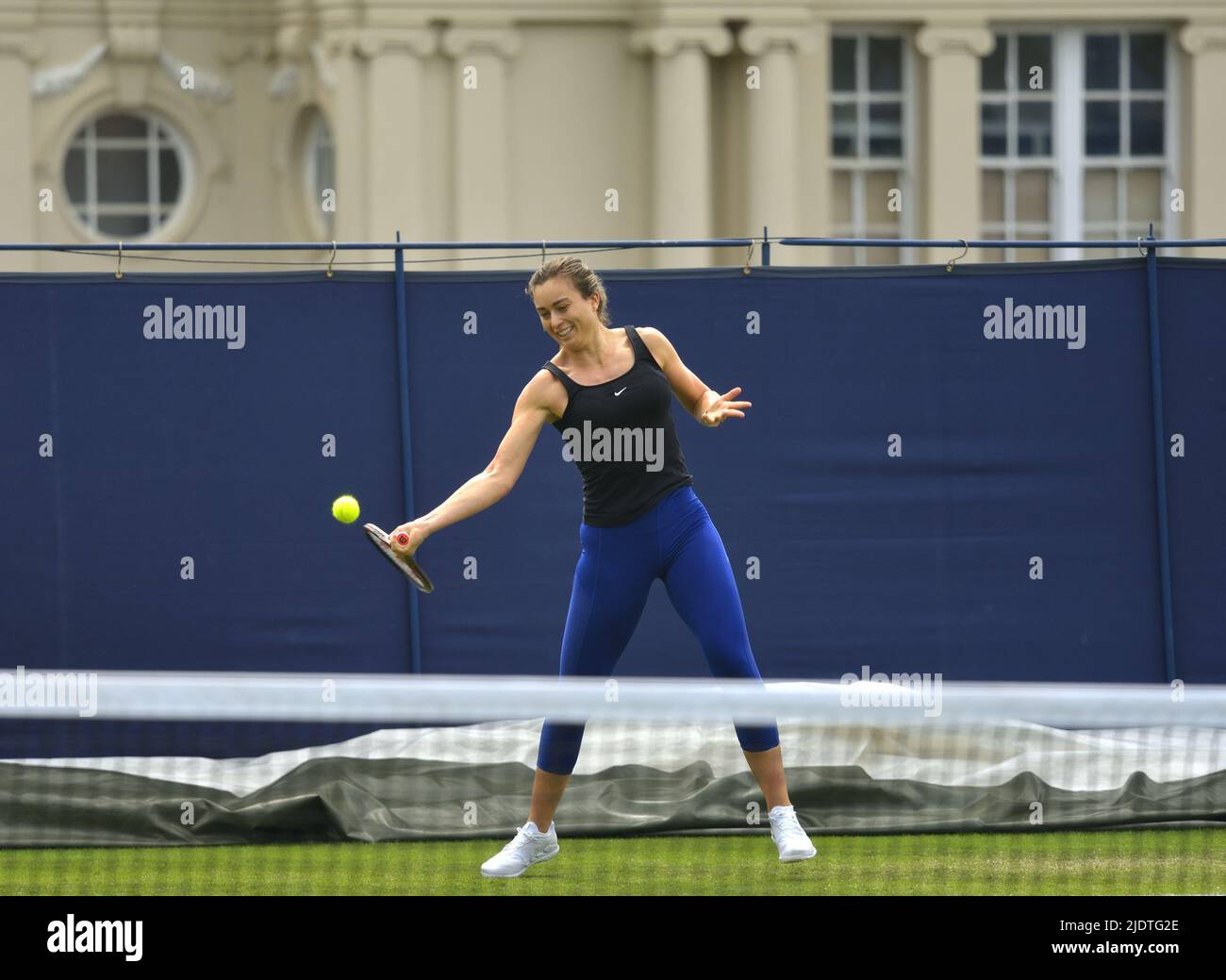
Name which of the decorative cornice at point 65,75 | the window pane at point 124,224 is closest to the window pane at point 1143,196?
the window pane at point 124,224

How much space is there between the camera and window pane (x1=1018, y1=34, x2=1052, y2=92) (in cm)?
1888

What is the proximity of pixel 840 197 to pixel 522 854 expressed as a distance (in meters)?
12.5

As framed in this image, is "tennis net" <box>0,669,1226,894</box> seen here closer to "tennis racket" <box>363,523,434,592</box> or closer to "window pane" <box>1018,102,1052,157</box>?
"tennis racket" <box>363,523,434,592</box>

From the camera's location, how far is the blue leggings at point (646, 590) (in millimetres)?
6910

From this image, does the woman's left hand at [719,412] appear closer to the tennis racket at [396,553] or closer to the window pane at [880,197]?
the tennis racket at [396,553]

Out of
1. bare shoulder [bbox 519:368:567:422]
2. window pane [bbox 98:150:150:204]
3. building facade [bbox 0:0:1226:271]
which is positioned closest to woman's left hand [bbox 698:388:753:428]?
bare shoulder [bbox 519:368:567:422]

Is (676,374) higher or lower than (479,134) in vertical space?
lower

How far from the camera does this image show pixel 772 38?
59.2 ft

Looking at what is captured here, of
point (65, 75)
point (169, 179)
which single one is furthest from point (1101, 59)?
point (65, 75)

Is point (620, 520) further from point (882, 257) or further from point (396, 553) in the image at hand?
point (882, 257)

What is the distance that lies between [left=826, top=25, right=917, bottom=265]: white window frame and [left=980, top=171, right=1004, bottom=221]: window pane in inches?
24.2

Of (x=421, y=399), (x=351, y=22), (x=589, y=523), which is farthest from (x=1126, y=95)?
(x=589, y=523)

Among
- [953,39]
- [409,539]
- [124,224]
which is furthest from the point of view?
[124,224]
